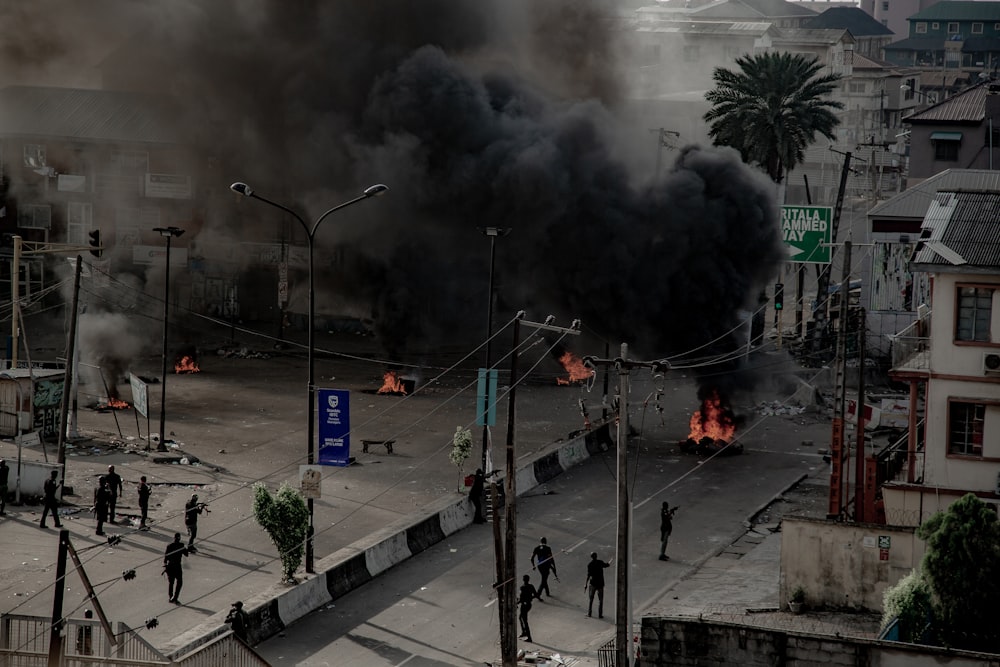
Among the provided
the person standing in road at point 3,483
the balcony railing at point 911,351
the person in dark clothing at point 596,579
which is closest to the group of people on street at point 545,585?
the person in dark clothing at point 596,579

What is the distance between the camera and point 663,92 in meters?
84.6

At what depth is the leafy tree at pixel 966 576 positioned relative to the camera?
763 inches

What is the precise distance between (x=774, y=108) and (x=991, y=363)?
104 ft

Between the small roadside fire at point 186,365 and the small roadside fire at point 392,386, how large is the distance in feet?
24.3

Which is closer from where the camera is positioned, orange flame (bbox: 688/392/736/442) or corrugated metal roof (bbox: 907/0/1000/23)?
orange flame (bbox: 688/392/736/442)

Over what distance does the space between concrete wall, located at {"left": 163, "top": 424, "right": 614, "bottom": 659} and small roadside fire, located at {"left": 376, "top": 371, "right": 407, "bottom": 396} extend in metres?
11.0

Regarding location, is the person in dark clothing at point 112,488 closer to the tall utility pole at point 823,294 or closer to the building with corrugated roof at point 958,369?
the building with corrugated roof at point 958,369

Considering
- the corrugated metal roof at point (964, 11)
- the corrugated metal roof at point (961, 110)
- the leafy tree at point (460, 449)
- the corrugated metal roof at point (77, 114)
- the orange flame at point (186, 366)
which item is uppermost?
the corrugated metal roof at point (964, 11)

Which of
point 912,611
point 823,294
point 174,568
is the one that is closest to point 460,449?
point 174,568

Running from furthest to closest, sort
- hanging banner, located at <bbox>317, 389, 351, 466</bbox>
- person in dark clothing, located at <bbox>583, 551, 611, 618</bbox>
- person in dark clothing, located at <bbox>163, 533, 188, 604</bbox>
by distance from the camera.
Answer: hanging banner, located at <bbox>317, 389, 351, 466</bbox>
person in dark clothing, located at <bbox>583, 551, 611, 618</bbox>
person in dark clothing, located at <bbox>163, 533, 188, 604</bbox>

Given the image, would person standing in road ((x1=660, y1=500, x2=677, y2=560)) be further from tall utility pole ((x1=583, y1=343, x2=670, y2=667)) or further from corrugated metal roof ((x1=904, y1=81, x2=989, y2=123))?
corrugated metal roof ((x1=904, y1=81, x2=989, y2=123))

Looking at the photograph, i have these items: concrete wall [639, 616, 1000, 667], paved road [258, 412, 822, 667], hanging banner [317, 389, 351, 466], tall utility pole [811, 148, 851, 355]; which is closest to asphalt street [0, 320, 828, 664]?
paved road [258, 412, 822, 667]

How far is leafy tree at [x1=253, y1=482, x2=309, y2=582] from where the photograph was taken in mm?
22703

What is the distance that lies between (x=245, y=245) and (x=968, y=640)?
4405cm
